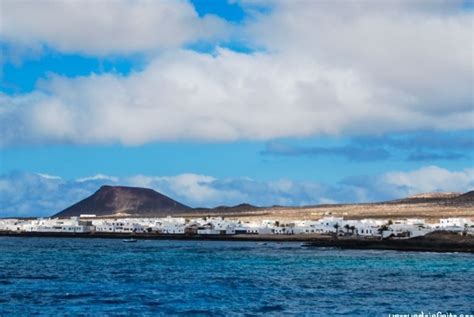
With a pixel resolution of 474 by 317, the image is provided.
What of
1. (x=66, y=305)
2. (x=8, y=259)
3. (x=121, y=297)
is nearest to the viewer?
(x=66, y=305)

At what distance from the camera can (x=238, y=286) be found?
211ft

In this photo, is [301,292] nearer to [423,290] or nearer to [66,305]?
[423,290]

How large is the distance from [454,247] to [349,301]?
2712 inches

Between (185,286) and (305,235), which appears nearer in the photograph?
(185,286)

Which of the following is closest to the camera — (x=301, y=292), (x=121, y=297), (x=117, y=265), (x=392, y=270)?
(x=121, y=297)

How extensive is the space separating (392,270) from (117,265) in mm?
31513

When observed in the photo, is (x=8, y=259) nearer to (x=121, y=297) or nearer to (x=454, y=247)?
(x=121, y=297)

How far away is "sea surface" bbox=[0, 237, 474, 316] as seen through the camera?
165 feet

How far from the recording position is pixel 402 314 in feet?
154

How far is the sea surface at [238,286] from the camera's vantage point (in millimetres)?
50281

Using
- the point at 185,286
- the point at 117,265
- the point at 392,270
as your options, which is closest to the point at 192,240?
the point at 117,265

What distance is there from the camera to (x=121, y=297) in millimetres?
56094

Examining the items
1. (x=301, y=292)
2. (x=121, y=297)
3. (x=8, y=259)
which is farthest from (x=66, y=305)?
(x=8, y=259)

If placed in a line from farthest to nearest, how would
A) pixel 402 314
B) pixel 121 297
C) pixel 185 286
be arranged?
1. pixel 185 286
2. pixel 121 297
3. pixel 402 314
